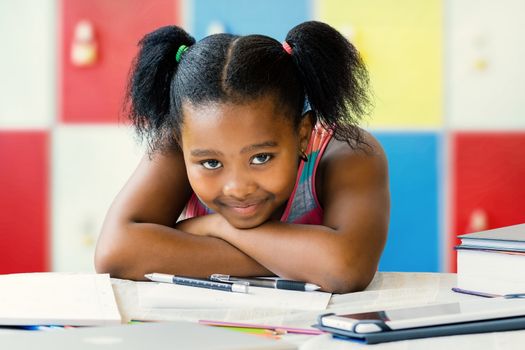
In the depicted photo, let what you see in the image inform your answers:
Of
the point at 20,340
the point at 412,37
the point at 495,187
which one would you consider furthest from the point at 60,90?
the point at 20,340

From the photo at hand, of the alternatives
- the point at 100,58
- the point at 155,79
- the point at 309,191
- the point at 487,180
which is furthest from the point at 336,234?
the point at 100,58

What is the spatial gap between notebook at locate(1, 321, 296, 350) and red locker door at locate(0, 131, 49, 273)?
1910mm

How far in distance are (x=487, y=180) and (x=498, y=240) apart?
1453 mm

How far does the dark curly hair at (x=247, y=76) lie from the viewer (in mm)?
1224

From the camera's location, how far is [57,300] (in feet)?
3.20

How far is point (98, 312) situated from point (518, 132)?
1.79 metres

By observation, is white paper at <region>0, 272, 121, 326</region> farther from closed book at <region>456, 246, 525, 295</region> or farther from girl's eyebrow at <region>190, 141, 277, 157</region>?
closed book at <region>456, 246, 525, 295</region>

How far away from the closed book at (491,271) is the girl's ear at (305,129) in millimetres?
338

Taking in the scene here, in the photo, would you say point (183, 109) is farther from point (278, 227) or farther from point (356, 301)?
point (356, 301)

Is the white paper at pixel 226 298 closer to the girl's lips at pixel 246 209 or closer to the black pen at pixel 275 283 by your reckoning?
the black pen at pixel 275 283

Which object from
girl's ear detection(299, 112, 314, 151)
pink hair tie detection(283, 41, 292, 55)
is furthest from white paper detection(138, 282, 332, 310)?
pink hair tie detection(283, 41, 292, 55)

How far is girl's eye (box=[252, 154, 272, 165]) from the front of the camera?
121 centimetres

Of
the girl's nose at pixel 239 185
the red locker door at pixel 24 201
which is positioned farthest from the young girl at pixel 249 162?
the red locker door at pixel 24 201

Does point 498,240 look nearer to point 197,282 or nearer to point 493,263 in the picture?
point 493,263
